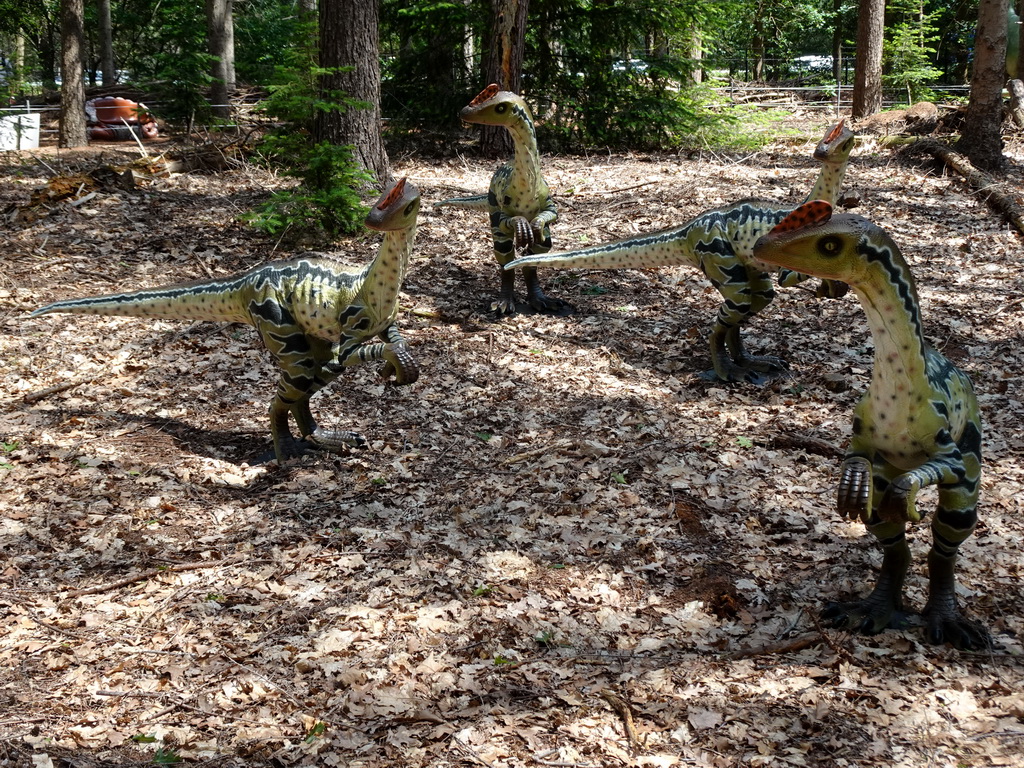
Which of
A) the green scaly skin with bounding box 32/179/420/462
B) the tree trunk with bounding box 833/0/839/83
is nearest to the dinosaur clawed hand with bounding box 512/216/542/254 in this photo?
the green scaly skin with bounding box 32/179/420/462

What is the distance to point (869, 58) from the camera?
48.0ft

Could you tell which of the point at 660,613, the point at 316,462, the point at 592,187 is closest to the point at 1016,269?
the point at 592,187

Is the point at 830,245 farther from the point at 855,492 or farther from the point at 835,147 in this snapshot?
the point at 835,147

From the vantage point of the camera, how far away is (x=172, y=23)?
18547mm

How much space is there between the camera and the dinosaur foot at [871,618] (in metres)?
4.09

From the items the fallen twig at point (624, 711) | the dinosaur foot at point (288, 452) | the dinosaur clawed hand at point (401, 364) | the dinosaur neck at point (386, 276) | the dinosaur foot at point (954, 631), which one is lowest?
the fallen twig at point (624, 711)

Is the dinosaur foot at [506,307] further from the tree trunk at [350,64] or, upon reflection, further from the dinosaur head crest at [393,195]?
the dinosaur head crest at [393,195]

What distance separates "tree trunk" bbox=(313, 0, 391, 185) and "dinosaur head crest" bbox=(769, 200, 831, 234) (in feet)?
23.8

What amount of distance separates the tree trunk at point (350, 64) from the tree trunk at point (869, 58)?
28.6ft

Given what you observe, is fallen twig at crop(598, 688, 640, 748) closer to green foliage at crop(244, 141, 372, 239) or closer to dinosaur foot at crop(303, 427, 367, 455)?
dinosaur foot at crop(303, 427, 367, 455)

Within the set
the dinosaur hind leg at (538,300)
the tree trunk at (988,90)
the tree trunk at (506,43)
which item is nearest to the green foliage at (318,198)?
the dinosaur hind leg at (538,300)

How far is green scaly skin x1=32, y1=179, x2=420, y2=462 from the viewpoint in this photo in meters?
5.07

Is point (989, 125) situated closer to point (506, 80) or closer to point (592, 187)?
point (592, 187)

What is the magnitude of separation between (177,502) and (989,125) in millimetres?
11285
